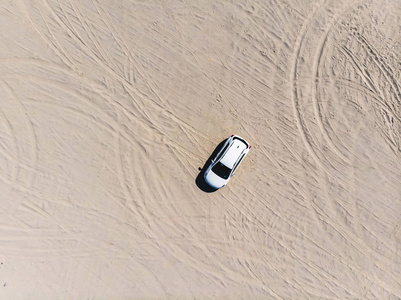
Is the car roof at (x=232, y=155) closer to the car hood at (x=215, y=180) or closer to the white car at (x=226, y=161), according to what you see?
the white car at (x=226, y=161)

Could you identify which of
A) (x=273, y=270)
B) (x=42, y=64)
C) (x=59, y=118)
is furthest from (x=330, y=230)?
(x=42, y=64)

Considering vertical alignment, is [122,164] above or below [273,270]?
above

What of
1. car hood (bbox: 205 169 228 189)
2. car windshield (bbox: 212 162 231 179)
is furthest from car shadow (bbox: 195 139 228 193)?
car windshield (bbox: 212 162 231 179)

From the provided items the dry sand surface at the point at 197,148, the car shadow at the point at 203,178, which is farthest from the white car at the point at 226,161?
the dry sand surface at the point at 197,148

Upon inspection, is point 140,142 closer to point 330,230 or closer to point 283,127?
point 283,127

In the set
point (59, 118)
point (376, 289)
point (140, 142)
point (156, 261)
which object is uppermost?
point (59, 118)

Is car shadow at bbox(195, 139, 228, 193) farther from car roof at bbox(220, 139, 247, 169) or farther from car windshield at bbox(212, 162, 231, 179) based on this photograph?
car roof at bbox(220, 139, 247, 169)
